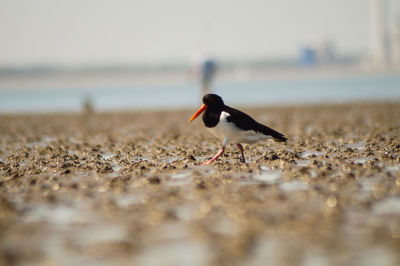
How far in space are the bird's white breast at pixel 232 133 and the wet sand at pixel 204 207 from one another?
1.51 feet

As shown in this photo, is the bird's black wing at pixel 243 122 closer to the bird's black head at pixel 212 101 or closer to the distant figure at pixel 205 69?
the bird's black head at pixel 212 101

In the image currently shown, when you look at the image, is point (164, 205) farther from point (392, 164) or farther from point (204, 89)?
point (204, 89)

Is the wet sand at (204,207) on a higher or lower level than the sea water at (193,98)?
higher

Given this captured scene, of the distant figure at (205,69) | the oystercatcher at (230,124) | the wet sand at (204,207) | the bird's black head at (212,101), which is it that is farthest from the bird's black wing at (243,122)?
the distant figure at (205,69)

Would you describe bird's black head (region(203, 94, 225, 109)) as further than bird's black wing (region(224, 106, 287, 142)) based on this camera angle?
Yes

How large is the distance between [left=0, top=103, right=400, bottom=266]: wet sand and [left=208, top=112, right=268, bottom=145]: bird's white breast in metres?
0.46

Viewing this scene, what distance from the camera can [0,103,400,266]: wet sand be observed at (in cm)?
415

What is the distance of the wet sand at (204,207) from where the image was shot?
4.15m

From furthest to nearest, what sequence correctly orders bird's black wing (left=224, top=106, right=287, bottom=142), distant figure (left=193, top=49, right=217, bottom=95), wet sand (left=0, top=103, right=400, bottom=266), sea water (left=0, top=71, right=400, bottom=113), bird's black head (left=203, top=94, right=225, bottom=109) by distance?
sea water (left=0, top=71, right=400, bottom=113), distant figure (left=193, top=49, right=217, bottom=95), bird's black head (left=203, top=94, right=225, bottom=109), bird's black wing (left=224, top=106, right=287, bottom=142), wet sand (left=0, top=103, right=400, bottom=266)

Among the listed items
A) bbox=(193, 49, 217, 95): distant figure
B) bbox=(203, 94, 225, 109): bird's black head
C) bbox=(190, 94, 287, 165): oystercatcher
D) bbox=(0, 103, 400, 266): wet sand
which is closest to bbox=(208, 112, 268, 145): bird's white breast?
bbox=(190, 94, 287, 165): oystercatcher

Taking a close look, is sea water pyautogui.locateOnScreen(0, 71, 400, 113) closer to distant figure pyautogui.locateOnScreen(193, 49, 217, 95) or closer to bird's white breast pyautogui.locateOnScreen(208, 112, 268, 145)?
distant figure pyautogui.locateOnScreen(193, 49, 217, 95)

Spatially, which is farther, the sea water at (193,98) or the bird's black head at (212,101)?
the sea water at (193,98)

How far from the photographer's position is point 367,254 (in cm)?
395

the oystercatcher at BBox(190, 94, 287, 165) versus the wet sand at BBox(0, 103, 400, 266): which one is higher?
the oystercatcher at BBox(190, 94, 287, 165)
